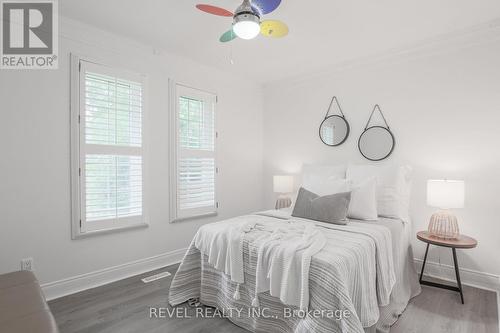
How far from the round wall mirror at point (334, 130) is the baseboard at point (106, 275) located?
2511 mm

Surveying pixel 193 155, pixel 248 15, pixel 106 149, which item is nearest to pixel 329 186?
pixel 193 155

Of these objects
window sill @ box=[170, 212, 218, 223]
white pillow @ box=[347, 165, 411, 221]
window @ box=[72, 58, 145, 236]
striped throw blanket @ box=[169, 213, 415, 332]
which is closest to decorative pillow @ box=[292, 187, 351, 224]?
striped throw blanket @ box=[169, 213, 415, 332]

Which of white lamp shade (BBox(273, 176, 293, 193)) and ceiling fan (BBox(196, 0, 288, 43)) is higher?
ceiling fan (BBox(196, 0, 288, 43))

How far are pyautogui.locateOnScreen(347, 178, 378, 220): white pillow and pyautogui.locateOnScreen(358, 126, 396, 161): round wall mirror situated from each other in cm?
67

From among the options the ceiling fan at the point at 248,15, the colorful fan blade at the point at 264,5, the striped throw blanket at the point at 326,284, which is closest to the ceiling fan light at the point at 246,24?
the ceiling fan at the point at 248,15

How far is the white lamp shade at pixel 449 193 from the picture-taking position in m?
2.56

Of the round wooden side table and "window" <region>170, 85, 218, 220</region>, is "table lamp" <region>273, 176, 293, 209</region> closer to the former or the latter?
"window" <region>170, 85, 218, 220</region>

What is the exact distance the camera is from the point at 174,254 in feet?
11.4

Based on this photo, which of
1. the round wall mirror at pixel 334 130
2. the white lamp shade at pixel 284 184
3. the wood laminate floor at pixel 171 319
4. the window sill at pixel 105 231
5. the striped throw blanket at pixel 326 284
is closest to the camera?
the striped throw blanket at pixel 326 284

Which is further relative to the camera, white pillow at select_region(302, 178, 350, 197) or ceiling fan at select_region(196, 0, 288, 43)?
white pillow at select_region(302, 178, 350, 197)

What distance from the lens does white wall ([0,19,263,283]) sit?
236 centimetres

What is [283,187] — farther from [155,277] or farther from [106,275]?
[106,275]

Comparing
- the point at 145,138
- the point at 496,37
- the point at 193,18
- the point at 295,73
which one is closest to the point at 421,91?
the point at 496,37

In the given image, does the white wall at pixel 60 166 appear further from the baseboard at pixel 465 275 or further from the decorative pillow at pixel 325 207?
the baseboard at pixel 465 275
